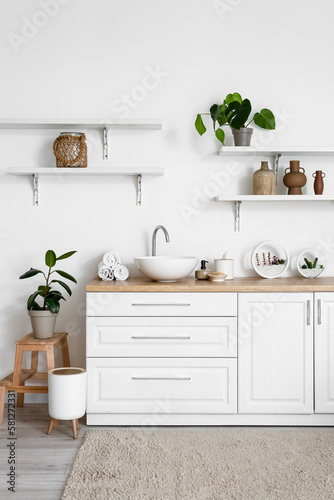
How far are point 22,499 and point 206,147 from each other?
7.42ft

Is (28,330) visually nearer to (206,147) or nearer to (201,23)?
(206,147)

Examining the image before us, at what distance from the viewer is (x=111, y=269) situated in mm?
3064

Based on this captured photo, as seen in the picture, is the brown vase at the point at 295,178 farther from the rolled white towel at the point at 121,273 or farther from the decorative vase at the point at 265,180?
the rolled white towel at the point at 121,273

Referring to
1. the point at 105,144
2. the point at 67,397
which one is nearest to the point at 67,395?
the point at 67,397

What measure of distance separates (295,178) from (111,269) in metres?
1.27

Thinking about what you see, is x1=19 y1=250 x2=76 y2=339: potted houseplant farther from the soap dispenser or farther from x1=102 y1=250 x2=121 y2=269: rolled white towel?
the soap dispenser

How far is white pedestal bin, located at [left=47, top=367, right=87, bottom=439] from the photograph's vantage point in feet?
8.70

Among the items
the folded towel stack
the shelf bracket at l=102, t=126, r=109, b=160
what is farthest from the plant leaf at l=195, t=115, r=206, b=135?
the folded towel stack

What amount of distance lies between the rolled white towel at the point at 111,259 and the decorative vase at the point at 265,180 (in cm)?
96

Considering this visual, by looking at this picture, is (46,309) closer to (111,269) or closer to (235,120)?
(111,269)

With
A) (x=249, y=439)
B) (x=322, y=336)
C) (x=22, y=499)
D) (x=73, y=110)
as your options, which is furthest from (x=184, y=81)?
(x=22, y=499)

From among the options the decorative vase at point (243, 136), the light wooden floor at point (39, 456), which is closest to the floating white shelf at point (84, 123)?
the decorative vase at point (243, 136)

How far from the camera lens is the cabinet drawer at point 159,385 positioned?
2.80 meters

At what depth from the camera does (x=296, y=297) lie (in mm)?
2816
